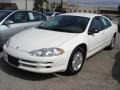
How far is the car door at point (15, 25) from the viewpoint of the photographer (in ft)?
22.8

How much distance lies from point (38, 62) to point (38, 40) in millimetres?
671

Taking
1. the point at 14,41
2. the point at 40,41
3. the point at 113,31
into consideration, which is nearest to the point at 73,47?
the point at 40,41

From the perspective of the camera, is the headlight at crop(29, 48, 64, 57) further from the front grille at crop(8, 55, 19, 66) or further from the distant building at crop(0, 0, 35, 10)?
the distant building at crop(0, 0, 35, 10)

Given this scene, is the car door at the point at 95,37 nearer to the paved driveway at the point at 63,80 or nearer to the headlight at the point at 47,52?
the paved driveway at the point at 63,80

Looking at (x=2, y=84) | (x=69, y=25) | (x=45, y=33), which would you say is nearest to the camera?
(x=2, y=84)

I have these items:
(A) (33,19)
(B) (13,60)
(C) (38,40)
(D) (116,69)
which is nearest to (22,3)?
(A) (33,19)

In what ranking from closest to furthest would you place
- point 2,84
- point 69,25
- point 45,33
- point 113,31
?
1. point 2,84
2. point 45,33
3. point 69,25
4. point 113,31

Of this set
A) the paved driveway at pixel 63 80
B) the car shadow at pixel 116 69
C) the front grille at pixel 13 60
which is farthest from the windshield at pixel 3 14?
the car shadow at pixel 116 69

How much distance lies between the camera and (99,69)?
582 centimetres

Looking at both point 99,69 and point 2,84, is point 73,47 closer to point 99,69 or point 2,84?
point 99,69

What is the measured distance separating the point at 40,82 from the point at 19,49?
842 millimetres

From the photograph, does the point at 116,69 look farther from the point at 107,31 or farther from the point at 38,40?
the point at 38,40

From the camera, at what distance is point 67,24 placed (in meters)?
6.06

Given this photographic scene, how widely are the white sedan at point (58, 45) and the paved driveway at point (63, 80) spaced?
26 cm
